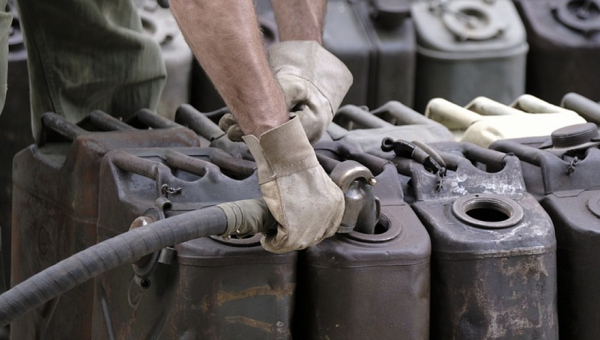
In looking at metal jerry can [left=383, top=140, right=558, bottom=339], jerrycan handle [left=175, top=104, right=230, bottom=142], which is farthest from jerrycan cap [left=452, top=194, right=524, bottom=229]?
jerrycan handle [left=175, top=104, right=230, bottom=142]

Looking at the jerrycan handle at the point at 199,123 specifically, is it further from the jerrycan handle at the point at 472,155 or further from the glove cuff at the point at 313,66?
the jerrycan handle at the point at 472,155

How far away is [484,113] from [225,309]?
1.31m

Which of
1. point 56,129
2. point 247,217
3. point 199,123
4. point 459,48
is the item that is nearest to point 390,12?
point 459,48

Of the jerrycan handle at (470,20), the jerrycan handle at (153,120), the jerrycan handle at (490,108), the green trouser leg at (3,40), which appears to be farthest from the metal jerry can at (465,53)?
the green trouser leg at (3,40)

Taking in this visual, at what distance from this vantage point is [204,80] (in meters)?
3.63

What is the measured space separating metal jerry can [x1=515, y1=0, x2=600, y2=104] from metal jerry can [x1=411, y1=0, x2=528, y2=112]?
0.12 metres

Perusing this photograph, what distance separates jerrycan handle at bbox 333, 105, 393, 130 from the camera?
2.59 meters

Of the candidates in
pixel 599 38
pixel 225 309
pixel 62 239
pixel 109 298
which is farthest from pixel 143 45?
pixel 599 38

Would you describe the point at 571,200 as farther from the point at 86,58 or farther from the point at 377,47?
the point at 377,47

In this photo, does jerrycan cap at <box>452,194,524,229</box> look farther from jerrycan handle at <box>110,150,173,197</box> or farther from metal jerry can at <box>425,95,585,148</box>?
jerrycan handle at <box>110,150,173,197</box>

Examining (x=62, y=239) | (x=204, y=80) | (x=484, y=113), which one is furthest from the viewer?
(x=204, y=80)

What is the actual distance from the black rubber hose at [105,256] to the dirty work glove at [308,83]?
0.35m

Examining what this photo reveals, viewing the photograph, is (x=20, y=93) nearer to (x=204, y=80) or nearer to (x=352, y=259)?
(x=204, y=80)

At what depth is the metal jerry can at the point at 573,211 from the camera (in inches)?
75.6
